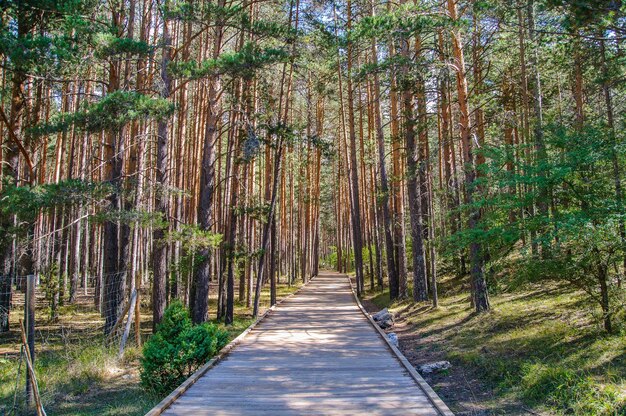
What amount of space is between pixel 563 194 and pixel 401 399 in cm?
499

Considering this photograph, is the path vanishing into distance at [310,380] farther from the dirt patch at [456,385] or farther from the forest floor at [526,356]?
the forest floor at [526,356]

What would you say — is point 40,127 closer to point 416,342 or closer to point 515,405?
point 416,342

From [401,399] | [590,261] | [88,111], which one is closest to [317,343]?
[401,399]

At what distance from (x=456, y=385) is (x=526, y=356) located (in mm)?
1477

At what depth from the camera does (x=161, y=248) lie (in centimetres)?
1268

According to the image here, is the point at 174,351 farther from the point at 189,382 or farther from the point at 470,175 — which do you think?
the point at 470,175

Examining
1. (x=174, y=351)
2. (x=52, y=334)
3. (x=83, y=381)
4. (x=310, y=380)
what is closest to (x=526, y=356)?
(x=310, y=380)

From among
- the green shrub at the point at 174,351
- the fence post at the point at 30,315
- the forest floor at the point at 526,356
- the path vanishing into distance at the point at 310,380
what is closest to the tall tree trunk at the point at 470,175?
the forest floor at the point at 526,356

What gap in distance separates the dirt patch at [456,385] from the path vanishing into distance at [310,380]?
639 mm

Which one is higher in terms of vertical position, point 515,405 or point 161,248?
point 161,248

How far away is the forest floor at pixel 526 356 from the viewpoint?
19.8 feet

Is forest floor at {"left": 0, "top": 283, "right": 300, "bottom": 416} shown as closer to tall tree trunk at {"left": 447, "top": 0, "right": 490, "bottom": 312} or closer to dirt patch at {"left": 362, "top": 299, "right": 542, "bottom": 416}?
dirt patch at {"left": 362, "top": 299, "right": 542, "bottom": 416}

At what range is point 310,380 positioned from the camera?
6.75m

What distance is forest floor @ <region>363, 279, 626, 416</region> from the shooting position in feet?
19.8
